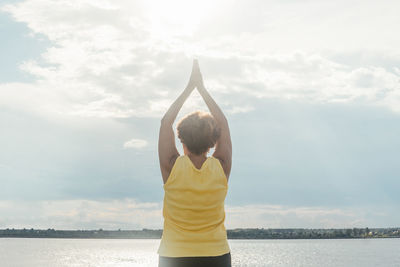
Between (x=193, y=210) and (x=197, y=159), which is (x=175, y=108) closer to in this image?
(x=197, y=159)

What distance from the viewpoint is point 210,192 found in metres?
3.32

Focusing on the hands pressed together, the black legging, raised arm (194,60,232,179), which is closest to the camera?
the black legging

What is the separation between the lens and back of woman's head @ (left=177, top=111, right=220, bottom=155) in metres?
3.29

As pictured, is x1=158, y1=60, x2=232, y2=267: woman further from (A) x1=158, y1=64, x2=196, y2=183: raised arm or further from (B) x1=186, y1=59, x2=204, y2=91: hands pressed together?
(B) x1=186, y1=59, x2=204, y2=91: hands pressed together

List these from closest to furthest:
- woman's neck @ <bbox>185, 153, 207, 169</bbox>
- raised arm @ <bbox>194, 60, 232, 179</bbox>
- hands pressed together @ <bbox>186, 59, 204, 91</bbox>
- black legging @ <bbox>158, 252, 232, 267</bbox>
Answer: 1. black legging @ <bbox>158, 252, 232, 267</bbox>
2. woman's neck @ <bbox>185, 153, 207, 169</bbox>
3. raised arm @ <bbox>194, 60, 232, 179</bbox>
4. hands pressed together @ <bbox>186, 59, 204, 91</bbox>

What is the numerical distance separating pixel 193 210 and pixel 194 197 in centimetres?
9

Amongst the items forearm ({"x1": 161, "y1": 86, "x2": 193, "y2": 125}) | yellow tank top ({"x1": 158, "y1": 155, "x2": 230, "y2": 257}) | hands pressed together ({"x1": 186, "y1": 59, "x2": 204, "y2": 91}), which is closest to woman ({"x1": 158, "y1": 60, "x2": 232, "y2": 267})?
yellow tank top ({"x1": 158, "y1": 155, "x2": 230, "y2": 257})

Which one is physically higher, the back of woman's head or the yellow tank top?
the back of woman's head

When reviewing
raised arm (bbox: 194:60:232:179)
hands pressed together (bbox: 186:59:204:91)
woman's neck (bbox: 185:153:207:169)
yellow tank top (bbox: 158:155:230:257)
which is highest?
hands pressed together (bbox: 186:59:204:91)

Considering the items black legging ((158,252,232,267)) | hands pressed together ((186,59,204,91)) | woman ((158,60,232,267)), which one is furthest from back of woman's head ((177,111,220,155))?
black legging ((158,252,232,267))

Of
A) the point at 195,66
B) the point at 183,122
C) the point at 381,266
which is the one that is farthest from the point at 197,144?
the point at 381,266

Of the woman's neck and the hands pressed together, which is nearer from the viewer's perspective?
the woman's neck

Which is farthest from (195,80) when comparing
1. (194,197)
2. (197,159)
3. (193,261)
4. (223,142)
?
(193,261)

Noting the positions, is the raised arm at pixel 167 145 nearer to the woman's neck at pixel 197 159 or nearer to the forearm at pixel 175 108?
the forearm at pixel 175 108
